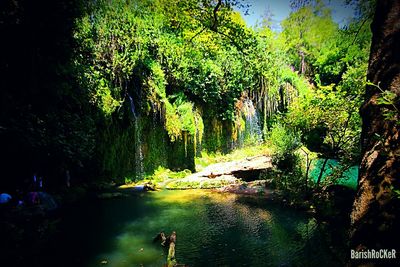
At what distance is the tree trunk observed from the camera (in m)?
1.29

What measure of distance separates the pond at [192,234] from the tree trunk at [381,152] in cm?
546

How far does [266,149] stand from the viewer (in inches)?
847

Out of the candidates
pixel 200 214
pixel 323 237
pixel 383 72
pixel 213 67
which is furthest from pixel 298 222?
pixel 213 67

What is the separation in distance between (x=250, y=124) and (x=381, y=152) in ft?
72.3

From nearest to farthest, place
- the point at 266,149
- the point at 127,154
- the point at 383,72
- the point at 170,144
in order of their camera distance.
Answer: the point at 383,72 → the point at 127,154 → the point at 170,144 → the point at 266,149

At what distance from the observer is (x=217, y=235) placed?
7.94 meters

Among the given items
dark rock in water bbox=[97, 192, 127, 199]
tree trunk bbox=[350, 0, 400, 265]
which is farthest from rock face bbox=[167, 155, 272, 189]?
tree trunk bbox=[350, 0, 400, 265]

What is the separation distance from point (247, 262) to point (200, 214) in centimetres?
389

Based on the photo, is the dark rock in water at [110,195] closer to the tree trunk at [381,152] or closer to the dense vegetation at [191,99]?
the dense vegetation at [191,99]

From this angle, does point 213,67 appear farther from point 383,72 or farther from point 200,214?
point 383,72

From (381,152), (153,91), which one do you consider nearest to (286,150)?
(153,91)

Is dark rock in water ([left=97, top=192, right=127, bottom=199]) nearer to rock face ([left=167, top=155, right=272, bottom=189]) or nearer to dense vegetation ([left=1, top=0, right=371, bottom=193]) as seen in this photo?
dense vegetation ([left=1, top=0, right=371, bottom=193])

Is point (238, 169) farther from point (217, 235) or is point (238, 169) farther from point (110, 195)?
point (217, 235)

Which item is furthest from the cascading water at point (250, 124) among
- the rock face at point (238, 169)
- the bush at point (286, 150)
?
the bush at point (286, 150)
